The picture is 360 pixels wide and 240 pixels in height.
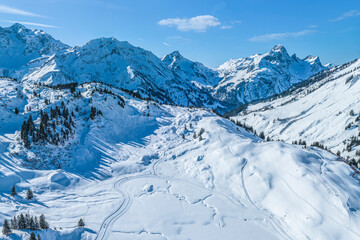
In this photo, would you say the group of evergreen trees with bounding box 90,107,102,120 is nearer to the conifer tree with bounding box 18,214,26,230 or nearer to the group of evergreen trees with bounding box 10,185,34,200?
the group of evergreen trees with bounding box 10,185,34,200

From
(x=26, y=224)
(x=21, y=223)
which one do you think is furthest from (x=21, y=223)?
(x=26, y=224)

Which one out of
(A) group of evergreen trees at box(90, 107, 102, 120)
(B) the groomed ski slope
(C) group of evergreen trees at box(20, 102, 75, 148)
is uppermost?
(A) group of evergreen trees at box(90, 107, 102, 120)

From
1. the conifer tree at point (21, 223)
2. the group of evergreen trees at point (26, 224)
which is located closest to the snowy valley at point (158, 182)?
the group of evergreen trees at point (26, 224)

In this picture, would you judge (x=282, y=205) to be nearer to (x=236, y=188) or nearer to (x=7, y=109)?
(x=236, y=188)

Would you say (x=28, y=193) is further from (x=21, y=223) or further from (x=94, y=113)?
(x=94, y=113)

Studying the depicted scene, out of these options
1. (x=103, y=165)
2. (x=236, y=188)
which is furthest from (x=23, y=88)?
(x=236, y=188)

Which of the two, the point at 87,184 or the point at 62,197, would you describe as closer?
the point at 62,197

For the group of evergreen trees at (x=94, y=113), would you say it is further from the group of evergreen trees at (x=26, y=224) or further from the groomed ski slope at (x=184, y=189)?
the group of evergreen trees at (x=26, y=224)

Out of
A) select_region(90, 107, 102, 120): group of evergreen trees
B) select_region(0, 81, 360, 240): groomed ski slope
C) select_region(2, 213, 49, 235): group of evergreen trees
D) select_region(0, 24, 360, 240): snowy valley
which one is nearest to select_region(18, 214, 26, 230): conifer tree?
select_region(2, 213, 49, 235): group of evergreen trees

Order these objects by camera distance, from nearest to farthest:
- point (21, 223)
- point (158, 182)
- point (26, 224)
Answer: point (21, 223) → point (26, 224) → point (158, 182)
